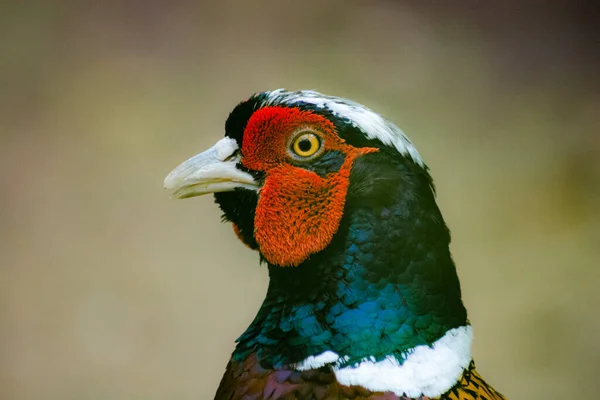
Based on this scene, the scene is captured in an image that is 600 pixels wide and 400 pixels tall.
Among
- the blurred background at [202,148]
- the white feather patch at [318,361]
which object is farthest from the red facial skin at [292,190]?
the blurred background at [202,148]

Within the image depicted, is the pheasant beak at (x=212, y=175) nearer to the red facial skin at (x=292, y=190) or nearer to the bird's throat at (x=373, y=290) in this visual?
the red facial skin at (x=292, y=190)

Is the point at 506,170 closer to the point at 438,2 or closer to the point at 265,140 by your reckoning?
the point at 438,2

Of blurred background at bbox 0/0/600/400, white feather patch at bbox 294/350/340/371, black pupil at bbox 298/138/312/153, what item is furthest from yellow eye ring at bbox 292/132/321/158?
blurred background at bbox 0/0/600/400

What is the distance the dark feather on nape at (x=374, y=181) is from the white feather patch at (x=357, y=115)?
0.03 meters

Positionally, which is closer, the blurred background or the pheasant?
the pheasant

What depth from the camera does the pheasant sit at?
0.92 metres

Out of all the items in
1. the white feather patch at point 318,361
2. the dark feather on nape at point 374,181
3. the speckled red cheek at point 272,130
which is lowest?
the white feather patch at point 318,361

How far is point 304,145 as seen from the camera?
946 mm

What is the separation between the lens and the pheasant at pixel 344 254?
0.92 meters

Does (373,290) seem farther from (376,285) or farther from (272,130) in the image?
(272,130)

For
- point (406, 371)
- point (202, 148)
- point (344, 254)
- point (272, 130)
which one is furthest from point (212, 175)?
point (202, 148)

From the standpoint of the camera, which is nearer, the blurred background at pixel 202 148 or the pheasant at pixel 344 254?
the pheasant at pixel 344 254

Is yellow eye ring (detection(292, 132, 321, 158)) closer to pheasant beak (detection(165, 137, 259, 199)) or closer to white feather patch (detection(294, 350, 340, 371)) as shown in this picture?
pheasant beak (detection(165, 137, 259, 199))

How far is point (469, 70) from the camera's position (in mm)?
2014
